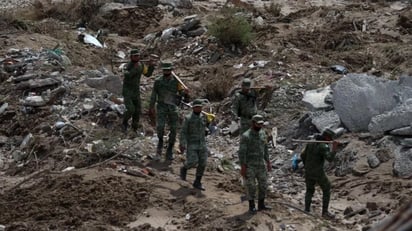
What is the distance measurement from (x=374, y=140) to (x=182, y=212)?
3572mm

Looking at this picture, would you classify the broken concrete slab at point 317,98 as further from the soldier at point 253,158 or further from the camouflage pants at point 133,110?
the soldier at point 253,158

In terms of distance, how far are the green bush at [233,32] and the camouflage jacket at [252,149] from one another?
7895 millimetres

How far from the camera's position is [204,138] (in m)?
9.98

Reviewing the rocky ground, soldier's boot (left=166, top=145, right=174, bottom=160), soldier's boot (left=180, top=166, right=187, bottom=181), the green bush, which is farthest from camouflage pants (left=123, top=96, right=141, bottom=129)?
the green bush

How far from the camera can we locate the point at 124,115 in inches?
470

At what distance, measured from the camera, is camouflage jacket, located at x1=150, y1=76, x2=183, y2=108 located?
10.9 metres

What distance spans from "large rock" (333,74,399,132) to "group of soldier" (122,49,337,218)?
1.97 m

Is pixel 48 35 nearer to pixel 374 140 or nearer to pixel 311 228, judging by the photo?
pixel 374 140

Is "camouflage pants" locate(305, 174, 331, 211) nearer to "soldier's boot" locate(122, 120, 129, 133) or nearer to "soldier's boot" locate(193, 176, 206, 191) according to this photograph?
"soldier's boot" locate(193, 176, 206, 191)

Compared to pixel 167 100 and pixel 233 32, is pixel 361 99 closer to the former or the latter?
pixel 167 100

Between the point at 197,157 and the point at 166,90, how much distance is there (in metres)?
1.38

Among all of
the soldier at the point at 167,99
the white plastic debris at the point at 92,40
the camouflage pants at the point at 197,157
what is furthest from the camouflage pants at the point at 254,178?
the white plastic debris at the point at 92,40

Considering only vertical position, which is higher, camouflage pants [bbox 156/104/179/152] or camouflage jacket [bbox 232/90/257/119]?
camouflage jacket [bbox 232/90/257/119]

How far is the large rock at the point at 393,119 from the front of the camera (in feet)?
36.9
